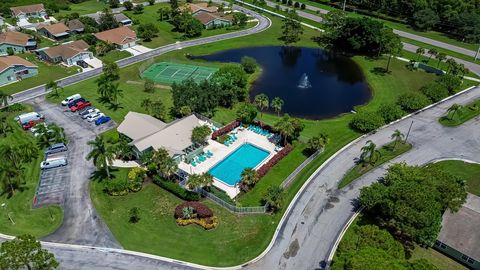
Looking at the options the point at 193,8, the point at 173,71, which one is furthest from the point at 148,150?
the point at 193,8

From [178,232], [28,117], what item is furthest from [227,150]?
[28,117]

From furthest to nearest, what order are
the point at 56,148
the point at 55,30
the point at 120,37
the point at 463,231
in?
the point at 55,30 < the point at 120,37 < the point at 56,148 < the point at 463,231

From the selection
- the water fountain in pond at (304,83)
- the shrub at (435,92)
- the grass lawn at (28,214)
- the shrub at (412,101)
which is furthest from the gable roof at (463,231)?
the grass lawn at (28,214)

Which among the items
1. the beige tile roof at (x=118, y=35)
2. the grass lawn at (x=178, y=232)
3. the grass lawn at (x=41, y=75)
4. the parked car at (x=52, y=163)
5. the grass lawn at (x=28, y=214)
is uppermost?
the beige tile roof at (x=118, y=35)

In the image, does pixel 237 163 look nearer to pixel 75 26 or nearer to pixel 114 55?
pixel 114 55

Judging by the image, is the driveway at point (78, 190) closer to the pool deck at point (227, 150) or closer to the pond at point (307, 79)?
the pool deck at point (227, 150)

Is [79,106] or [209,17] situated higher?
[209,17]

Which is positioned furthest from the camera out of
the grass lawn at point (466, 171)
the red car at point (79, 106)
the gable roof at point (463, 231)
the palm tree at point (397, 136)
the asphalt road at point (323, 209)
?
the red car at point (79, 106)

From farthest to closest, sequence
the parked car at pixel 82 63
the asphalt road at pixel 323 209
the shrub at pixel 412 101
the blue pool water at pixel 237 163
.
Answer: the parked car at pixel 82 63 < the shrub at pixel 412 101 < the blue pool water at pixel 237 163 < the asphalt road at pixel 323 209
